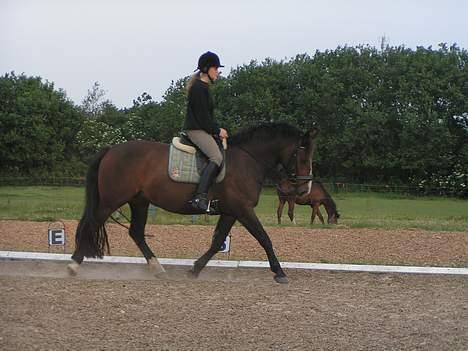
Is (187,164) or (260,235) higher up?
(187,164)

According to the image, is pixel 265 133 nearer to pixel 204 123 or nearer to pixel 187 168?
pixel 204 123

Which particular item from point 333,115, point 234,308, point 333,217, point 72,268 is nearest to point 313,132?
point 234,308

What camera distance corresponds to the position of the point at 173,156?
6.90 meters

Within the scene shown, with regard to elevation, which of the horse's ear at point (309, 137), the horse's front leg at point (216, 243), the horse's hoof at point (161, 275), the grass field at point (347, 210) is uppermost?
the horse's ear at point (309, 137)

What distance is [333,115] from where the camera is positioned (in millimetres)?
44688

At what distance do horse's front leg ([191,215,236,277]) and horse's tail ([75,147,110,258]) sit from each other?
1139 millimetres

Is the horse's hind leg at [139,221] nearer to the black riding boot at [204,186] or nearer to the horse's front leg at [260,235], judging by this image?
the black riding boot at [204,186]

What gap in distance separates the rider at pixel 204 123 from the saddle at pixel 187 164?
0.28 feet

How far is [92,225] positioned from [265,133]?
2.32 meters

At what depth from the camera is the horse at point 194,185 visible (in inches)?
271

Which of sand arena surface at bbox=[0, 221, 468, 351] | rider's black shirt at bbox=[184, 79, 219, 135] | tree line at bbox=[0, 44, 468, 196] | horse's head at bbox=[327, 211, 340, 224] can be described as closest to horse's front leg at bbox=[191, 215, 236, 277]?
sand arena surface at bbox=[0, 221, 468, 351]

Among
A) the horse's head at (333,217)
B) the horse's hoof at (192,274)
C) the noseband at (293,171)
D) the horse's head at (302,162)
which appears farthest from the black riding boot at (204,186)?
the horse's head at (333,217)

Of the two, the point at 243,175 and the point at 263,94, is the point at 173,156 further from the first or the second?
the point at 263,94

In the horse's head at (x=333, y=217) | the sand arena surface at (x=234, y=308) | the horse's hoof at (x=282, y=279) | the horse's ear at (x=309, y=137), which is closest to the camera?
the sand arena surface at (x=234, y=308)
